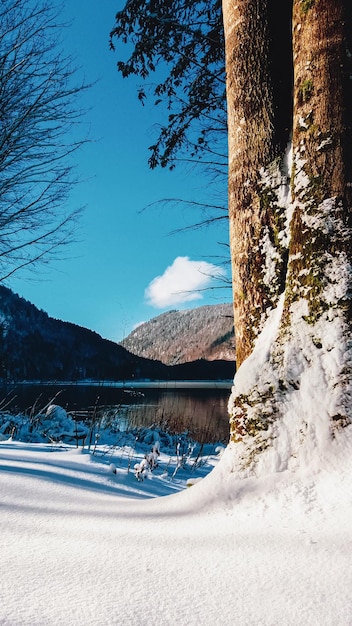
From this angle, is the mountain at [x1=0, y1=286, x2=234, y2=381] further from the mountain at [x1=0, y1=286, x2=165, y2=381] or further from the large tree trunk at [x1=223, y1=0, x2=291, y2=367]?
the large tree trunk at [x1=223, y1=0, x2=291, y2=367]

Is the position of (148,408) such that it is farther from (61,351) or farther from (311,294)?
(61,351)

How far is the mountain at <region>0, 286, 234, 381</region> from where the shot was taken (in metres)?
85.5

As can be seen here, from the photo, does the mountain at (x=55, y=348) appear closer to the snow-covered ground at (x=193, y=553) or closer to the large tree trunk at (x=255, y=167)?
the large tree trunk at (x=255, y=167)

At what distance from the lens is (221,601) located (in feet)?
3.31

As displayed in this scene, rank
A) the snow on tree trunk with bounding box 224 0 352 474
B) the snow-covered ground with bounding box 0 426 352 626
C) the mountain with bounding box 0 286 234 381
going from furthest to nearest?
1. the mountain with bounding box 0 286 234 381
2. the snow on tree trunk with bounding box 224 0 352 474
3. the snow-covered ground with bounding box 0 426 352 626

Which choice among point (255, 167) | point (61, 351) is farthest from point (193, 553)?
point (61, 351)

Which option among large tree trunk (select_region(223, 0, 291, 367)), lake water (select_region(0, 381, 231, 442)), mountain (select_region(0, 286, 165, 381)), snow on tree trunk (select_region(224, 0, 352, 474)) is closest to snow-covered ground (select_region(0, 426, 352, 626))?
snow on tree trunk (select_region(224, 0, 352, 474))

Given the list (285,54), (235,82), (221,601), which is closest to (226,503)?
(221,601)

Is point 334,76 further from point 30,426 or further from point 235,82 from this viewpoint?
point 30,426

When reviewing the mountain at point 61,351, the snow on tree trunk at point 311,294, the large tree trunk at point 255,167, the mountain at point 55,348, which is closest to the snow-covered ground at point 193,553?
the snow on tree trunk at point 311,294

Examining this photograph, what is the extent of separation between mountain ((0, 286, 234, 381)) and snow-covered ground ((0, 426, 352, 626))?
78.7m

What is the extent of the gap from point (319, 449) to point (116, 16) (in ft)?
17.2

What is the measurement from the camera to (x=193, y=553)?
128 centimetres

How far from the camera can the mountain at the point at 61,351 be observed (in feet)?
281
